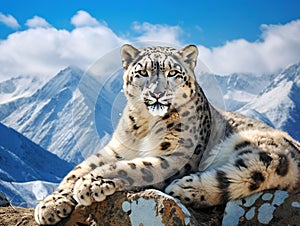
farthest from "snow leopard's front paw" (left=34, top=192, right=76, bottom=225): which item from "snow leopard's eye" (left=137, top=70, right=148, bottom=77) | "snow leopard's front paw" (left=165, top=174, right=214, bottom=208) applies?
"snow leopard's eye" (left=137, top=70, right=148, bottom=77)

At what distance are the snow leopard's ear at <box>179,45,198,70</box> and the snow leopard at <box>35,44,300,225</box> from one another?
2 centimetres

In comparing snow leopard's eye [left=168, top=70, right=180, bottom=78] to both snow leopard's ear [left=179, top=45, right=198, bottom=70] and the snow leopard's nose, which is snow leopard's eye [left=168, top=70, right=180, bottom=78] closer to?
the snow leopard's nose

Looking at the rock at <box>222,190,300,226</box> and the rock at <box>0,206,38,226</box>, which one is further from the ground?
the rock at <box>222,190,300,226</box>

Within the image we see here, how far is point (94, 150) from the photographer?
793cm

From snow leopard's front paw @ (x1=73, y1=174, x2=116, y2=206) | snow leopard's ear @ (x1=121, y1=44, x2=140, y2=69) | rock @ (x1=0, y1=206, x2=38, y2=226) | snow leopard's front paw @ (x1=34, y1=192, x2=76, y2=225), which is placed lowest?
rock @ (x1=0, y1=206, x2=38, y2=226)

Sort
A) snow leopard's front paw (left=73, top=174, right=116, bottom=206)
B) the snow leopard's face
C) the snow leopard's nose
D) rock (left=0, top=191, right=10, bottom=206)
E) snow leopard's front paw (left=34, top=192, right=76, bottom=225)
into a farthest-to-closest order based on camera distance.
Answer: rock (left=0, top=191, right=10, bottom=206), the snow leopard's face, the snow leopard's nose, snow leopard's front paw (left=34, top=192, right=76, bottom=225), snow leopard's front paw (left=73, top=174, right=116, bottom=206)

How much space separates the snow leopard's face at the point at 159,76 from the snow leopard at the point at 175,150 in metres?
0.01

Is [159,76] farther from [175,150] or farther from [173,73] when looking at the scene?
[175,150]

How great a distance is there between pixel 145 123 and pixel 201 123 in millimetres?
830

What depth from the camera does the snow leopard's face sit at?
710cm

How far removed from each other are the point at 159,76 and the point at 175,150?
42.3 inches

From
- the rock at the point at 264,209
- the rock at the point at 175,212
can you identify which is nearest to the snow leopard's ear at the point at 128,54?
the rock at the point at 175,212

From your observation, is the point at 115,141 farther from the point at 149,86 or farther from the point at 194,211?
the point at 194,211

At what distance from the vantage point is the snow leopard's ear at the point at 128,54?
7.76 meters
